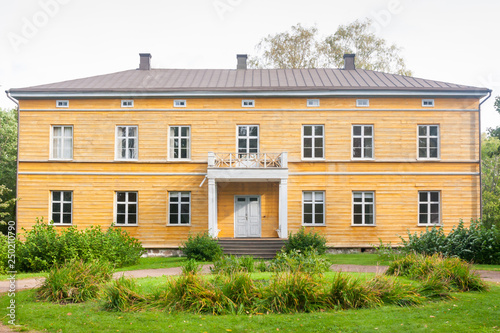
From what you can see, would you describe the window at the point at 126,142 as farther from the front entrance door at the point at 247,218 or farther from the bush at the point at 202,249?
the bush at the point at 202,249

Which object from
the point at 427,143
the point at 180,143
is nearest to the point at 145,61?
the point at 180,143

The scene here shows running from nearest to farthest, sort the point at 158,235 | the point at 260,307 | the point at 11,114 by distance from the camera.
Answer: the point at 260,307, the point at 158,235, the point at 11,114


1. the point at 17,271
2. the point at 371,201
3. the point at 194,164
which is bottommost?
the point at 17,271

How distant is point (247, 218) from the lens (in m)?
22.8

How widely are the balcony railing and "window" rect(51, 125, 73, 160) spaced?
710 cm

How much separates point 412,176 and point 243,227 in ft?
27.4

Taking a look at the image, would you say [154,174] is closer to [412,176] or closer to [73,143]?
[73,143]

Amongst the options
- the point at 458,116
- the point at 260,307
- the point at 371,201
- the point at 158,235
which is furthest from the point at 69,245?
the point at 458,116

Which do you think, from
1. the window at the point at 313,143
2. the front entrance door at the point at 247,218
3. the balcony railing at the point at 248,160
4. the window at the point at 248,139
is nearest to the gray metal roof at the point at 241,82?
the window at the point at 248,139

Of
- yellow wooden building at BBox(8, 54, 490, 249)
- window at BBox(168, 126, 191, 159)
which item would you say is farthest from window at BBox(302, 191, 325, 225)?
window at BBox(168, 126, 191, 159)

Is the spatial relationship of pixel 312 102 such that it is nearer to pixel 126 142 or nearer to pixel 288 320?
pixel 126 142

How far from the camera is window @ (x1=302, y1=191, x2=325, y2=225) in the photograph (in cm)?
2234

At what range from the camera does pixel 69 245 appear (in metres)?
16.2

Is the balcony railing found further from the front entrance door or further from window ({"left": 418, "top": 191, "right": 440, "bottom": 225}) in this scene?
window ({"left": 418, "top": 191, "right": 440, "bottom": 225})
